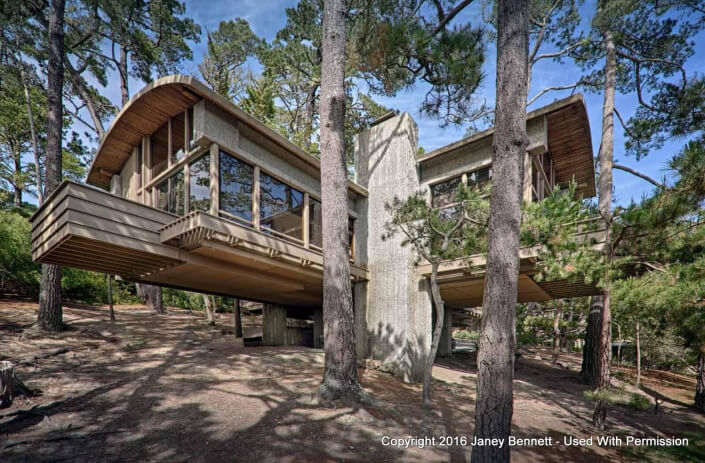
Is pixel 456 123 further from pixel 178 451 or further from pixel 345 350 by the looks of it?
pixel 178 451

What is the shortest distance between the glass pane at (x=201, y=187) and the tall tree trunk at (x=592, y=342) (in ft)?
38.7

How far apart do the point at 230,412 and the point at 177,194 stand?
4949mm

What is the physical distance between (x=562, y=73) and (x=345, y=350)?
14264mm

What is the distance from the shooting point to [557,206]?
18.3 ft

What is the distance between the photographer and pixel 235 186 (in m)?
7.74

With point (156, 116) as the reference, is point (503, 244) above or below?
below

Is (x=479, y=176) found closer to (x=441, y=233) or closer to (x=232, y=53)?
(x=441, y=233)

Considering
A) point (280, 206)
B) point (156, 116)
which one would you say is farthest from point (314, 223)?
point (156, 116)

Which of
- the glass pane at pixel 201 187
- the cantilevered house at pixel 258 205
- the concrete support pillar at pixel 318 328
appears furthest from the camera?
the concrete support pillar at pixel 318 328

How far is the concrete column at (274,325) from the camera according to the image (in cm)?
1334

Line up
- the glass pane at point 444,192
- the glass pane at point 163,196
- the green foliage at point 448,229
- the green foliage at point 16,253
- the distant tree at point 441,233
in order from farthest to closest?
the green foliage at point 16,253, the glass pane at point 444,192, the glass pane at point 163,196, the green foliage at point 448,229, the distant tree at point 441,233

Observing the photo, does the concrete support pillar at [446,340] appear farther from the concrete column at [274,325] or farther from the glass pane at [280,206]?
the glass pane at [280,206]

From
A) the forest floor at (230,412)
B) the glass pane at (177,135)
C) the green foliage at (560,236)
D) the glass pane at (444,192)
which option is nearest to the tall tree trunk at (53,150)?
the forest floor at (230,412)

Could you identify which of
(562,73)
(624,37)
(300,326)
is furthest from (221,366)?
(562,73)
